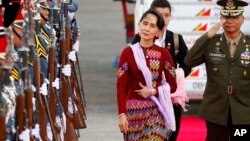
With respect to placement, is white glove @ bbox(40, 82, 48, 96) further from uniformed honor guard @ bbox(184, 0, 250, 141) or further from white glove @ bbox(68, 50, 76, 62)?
white glove @ bbox(68, 50, 76, 62)

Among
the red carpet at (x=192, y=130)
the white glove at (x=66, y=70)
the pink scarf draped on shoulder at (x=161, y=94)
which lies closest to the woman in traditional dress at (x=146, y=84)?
the pink scarf draped on shoulder at (x=161, y=94)

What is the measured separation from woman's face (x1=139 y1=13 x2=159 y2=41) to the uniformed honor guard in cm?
55

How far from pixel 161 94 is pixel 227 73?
0.77 meters

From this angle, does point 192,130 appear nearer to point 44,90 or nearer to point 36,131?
point 44,90

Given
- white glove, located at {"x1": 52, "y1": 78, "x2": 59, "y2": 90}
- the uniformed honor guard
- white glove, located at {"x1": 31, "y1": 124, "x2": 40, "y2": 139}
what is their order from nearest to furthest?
white glove, located at {"x1": 31, "y1": 124, "x2": 40, "y2": 139} < the uniformed honor guard < white glove, located at {"x1": 52, "y1": 78, "x2": 59, "y2": 90}

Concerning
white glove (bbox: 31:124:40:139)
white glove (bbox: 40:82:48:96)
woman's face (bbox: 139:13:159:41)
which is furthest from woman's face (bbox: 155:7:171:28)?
white glove (bbox: 31:124:40:139)

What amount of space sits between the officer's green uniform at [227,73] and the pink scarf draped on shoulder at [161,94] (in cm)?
55

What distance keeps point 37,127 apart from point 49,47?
179 cm

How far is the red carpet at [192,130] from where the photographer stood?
16.0 metres

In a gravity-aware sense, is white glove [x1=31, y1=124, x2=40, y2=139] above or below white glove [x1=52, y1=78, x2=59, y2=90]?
above

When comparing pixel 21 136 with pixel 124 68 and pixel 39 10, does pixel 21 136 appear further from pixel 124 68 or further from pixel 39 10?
pixel 39 10

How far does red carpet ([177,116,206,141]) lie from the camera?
1598 centimetres

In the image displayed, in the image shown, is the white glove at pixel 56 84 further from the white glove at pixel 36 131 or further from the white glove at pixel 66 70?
the white glove at pixel 36 131

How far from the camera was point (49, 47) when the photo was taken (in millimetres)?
12609
